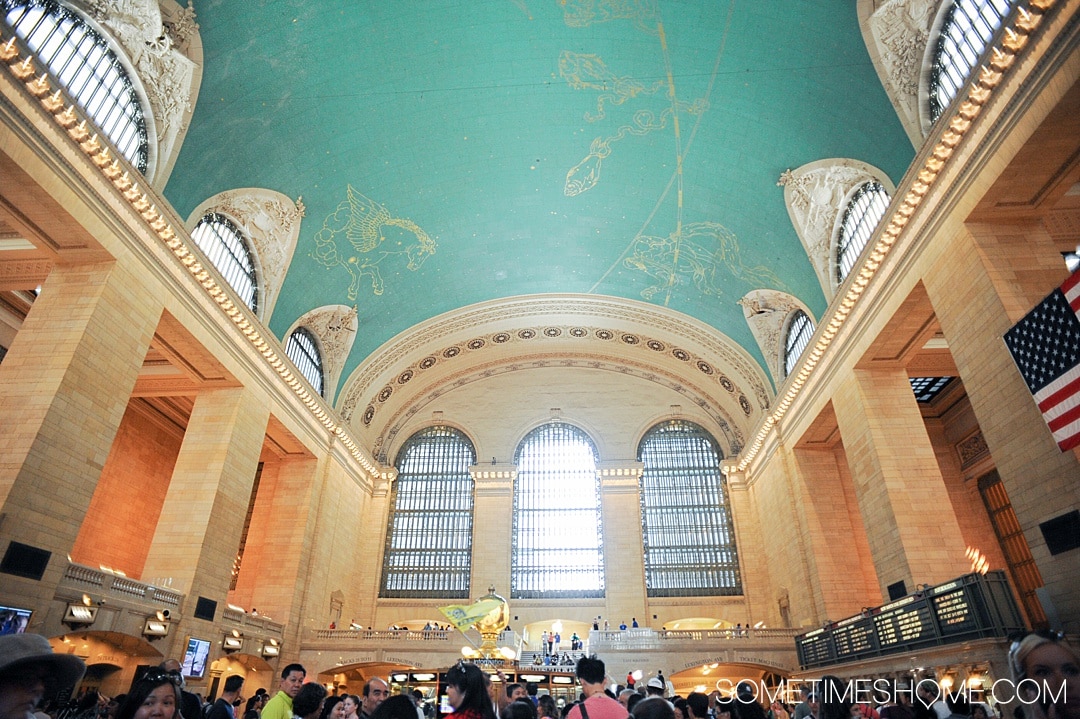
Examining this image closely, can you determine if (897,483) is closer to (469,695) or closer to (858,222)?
(858,222)

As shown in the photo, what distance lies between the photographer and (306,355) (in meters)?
19.0

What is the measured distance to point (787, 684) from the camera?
14500 mm

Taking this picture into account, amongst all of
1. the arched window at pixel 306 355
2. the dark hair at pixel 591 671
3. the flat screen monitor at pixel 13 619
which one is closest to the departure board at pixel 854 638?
the dark hair at pixel 591 671

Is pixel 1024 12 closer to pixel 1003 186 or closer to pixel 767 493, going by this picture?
pixel 1003 186

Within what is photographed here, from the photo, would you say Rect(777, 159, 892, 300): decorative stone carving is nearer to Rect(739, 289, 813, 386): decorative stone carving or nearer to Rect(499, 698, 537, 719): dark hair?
Rect(739, 289, 813, 386): decorative stone carving

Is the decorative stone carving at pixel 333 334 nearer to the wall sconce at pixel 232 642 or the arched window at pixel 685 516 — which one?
the wall sconce at pixel 232 642

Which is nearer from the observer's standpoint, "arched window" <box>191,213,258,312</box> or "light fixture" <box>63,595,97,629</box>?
"light fixture" <box>63,595,97,629</box>

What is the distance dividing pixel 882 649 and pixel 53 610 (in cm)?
1427

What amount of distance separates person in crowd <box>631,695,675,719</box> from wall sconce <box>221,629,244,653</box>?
13.9 meters

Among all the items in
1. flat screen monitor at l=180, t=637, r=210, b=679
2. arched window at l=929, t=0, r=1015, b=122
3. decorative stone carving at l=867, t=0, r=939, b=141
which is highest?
decorative stone carving at l=867, t=0, r=939, b=141

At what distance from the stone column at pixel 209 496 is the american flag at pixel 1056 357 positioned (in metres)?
15.2

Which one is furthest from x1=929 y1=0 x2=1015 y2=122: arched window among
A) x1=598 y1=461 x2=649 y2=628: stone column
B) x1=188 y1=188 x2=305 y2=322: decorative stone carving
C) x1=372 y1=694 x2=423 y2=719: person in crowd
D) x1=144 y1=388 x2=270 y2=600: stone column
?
x1=598 y1=461 x2=649 y2=628: stone column

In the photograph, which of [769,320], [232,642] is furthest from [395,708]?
[769,320]

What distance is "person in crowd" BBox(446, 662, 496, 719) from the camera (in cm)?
273
